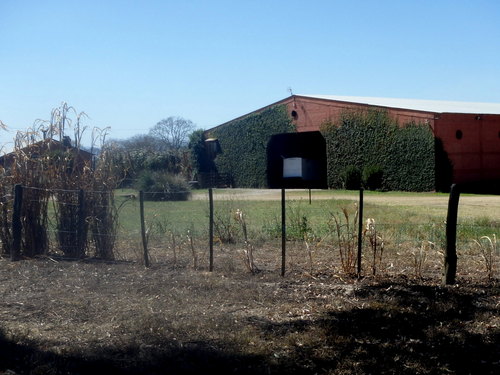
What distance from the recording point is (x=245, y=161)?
158 feet

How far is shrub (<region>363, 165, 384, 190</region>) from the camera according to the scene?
128 feet

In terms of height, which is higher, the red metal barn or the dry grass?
the red metal barn

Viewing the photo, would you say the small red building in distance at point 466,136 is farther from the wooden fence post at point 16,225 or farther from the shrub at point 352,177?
the wooden fence post at point 16,225

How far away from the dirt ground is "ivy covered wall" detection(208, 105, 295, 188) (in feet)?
118

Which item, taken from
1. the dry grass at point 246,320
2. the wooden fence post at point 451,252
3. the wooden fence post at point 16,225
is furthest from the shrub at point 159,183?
the wooden fence post at point 451,252

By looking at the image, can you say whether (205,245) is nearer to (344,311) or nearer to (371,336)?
(344,311)

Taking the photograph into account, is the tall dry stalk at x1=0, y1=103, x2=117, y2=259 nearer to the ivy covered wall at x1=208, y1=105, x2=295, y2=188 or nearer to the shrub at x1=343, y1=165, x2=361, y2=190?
the shrub at x1=343, y1=165, x2=361, y2=190

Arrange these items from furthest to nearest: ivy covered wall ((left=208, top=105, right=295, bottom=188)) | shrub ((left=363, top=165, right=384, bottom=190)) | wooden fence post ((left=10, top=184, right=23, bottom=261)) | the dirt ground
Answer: ivy covered wall ((left=208, top=105, right=295, bottom=188)) → shrub ((left=363, top=165, right=384, bottom=190)) → wooden fence post ((left=10, top=184, right=23, bottom=261)) → the dirt ground

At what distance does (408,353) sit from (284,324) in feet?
4.81

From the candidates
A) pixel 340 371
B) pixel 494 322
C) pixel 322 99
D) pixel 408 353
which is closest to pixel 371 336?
pixel 408 353

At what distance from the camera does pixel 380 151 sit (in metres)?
39.5

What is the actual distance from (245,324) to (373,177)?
109 ft

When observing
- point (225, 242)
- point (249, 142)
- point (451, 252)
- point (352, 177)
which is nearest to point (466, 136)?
point (352, 177)

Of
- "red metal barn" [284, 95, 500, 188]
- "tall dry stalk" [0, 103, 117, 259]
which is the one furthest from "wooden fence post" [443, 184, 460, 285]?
"red metal barn" [284, 95, 500, 188]
